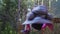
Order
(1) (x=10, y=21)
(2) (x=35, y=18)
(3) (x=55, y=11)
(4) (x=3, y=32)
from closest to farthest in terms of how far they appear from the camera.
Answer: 1. (2) (x=35, y=18)
2. (3) (x=55, y=11)
3. (4) (x=3, y=32)
4. (1) (x=10, y=21)

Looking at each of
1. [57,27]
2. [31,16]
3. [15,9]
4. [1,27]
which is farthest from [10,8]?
[31,16]

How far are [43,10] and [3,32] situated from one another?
2379 millimetres

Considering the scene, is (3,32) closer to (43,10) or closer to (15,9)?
(15,9)

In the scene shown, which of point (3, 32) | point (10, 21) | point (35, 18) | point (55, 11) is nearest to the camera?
point (35, 18)

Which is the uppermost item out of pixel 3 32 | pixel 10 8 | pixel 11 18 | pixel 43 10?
pixel 43 10

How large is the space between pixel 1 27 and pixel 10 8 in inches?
20.9

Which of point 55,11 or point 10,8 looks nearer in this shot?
point 55,11

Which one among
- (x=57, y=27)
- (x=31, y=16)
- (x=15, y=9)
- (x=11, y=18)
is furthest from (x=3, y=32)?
(x=31, y=16)

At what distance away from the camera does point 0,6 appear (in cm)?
356

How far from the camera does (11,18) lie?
3.75 meters

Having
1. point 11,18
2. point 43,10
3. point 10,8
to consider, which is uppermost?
point 43,10

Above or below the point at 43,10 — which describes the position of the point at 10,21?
below

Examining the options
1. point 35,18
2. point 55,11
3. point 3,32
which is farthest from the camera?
point 3,32

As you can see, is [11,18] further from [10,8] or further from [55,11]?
[55,11]
